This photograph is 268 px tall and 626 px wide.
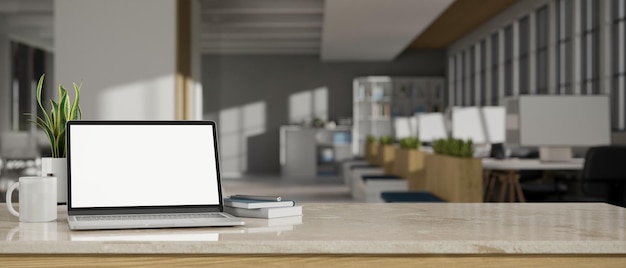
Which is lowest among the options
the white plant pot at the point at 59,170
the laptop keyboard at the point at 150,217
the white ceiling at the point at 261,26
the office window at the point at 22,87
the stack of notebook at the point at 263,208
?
the laptop keyboard at the point at 150,217

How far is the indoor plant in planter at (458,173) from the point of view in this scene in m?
5.87

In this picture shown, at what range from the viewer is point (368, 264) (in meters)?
1.67

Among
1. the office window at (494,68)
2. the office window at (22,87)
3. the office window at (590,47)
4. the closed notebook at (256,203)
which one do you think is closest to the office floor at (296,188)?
the office window at (494,68)

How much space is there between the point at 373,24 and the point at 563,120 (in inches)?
235

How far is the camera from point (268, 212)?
200cm

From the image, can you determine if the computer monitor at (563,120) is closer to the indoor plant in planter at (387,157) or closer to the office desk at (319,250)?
the indoor plant in planter at (387,157)

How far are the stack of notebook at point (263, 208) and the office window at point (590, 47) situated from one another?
8023 millimetres

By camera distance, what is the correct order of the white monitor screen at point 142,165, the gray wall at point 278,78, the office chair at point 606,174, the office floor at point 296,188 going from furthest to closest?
the gray wall at point 278,78, the office floor at point 296,188, the office chair at point 606,174, the white monitor screen at point 142,165

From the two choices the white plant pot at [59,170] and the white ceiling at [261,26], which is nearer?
the white plant pot at [59,170]

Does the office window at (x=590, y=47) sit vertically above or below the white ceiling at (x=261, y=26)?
below

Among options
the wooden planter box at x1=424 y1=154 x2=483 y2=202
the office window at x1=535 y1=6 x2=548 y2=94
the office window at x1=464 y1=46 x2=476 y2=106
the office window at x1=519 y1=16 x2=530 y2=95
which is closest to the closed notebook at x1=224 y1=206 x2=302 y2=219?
the wooden planter box at x1=424 y1=154 x2=483 y2=202

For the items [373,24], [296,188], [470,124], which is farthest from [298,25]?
[470,124]

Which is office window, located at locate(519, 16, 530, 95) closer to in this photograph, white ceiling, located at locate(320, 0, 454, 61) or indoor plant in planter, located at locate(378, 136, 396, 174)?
white ceiling, located at locate(320, 0, 454, 61)

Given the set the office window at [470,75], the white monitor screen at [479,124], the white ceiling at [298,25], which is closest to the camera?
the white ceiling at [298,25]
